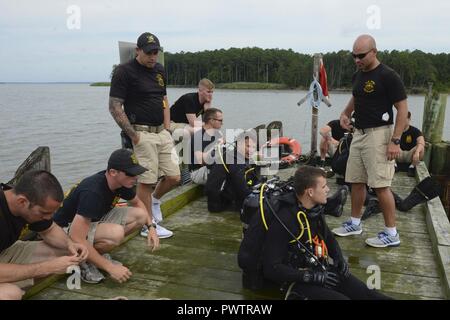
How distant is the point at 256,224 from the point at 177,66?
83.3 metres

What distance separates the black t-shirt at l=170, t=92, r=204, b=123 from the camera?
6900 mm

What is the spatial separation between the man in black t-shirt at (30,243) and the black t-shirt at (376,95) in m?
3.00

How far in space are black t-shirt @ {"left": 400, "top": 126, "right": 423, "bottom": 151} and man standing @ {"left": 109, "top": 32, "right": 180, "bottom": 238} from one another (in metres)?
4.27

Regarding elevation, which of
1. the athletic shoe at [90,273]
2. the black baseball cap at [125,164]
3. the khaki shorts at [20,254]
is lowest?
the athletic shoe at [90,273]

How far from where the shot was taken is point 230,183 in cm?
558

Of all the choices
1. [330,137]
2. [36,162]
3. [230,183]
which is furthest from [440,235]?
[36,162]

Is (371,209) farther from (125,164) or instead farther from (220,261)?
(125,164)

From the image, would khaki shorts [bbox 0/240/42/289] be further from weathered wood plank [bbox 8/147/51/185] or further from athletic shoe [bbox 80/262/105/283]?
weathered wood plank [bbox 8/147/51/185]

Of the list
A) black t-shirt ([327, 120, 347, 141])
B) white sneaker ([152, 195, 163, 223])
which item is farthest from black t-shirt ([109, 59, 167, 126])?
black t-shirt ([327, 120, 347, 141])

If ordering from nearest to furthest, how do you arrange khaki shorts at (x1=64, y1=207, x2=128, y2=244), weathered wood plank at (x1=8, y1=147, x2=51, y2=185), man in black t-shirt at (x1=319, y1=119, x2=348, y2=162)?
khaki shorts at (x1=64, y1=207, x2=128, y2=244) < weathered wood plank at (x1=8, y1=147, x2=51, y2=185) < man in black t-shirt at (x1=319, y1=119, x2=348, y2=162)

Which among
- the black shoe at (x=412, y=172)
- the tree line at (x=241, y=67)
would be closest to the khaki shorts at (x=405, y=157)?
the black shoe at (x=412, y=172)

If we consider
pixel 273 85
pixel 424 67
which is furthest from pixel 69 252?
pixel 273 85

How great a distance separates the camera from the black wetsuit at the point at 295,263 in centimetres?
313

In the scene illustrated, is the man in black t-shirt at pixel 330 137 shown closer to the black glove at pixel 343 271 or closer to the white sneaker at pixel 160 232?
the white sneaker at pixel 160 232
